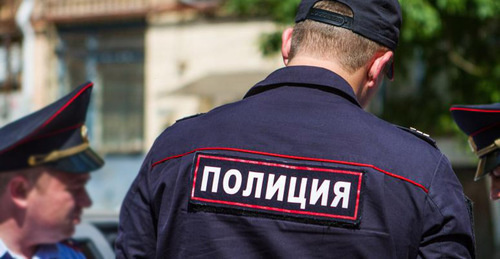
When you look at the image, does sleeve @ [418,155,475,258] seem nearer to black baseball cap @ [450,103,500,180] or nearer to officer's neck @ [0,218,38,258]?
black baseball cap @ [450,103,500,180]

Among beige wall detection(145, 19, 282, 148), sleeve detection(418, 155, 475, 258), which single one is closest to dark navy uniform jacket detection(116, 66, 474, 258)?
sleeve detection(418, 155, 475, 258)

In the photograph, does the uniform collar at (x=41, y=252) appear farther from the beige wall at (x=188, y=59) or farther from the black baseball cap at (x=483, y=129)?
the beige wall at (x=188, y=59)

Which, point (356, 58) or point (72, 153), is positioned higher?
point (356, 58)

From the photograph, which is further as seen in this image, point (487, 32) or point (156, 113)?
point (156, 113)

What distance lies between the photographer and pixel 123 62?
15.7m

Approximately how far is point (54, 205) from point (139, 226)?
1.08 meters

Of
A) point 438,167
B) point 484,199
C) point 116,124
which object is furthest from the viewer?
point 116,124

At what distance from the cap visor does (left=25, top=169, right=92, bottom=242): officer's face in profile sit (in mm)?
23

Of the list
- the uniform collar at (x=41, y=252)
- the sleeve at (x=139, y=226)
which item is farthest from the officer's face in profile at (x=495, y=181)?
the uniform collar at (x=41, y=252)

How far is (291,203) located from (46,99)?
1528cm

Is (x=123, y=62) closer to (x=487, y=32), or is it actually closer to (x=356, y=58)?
(x=487, y=32)

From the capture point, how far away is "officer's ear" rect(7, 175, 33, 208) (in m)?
2.86

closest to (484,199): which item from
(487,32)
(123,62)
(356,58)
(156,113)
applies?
(487,32)

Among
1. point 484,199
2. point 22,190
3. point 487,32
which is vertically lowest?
point 484,199
